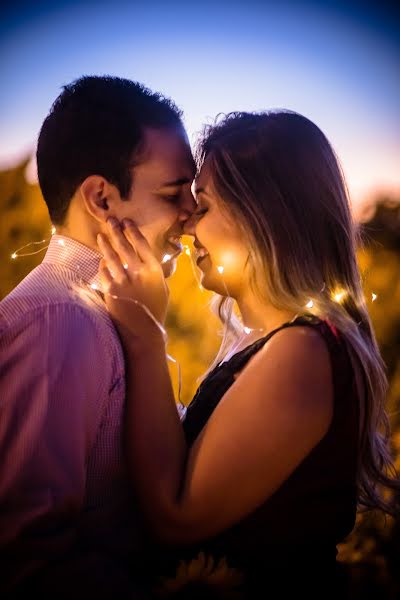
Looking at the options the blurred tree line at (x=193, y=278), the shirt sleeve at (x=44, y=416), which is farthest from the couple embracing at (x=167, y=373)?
the blurred tree line at (x=193, y=278)

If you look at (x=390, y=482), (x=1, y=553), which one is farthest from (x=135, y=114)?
(x=390, y=482)

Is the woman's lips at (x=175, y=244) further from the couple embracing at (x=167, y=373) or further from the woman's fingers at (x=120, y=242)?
the woman's fingers at (x=120, y=242)

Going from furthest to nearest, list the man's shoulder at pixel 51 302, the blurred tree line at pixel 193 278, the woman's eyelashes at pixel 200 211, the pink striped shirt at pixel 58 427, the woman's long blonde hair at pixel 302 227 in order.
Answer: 1. the blurred tree line at pixel 193 278
2. the woman's eyelashes at pixel 200 211
3. the woman's long blonde hair at pixel 302 227
4. the man's shoulder at pixel 51 302
5. the pink striped shirt at pixel 58 427

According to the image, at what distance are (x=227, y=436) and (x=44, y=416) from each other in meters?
0.58

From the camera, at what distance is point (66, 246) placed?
1.86m

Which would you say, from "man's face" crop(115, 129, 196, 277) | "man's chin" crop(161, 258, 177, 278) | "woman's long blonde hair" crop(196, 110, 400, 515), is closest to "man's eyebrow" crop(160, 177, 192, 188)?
"man's face" crop(115, 129, 196, 277)

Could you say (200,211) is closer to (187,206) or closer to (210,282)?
(187,206)

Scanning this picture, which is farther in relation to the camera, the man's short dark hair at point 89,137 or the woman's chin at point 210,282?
the woman's chin at point 210,282

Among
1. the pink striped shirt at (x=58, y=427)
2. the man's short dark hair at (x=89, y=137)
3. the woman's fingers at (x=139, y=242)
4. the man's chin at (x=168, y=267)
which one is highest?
the man's short dark hair at (x=89, y=137)

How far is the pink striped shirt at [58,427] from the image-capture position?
129cm

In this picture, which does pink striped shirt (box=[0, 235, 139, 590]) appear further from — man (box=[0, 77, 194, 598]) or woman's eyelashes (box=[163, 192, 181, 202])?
woman's eyelashes (box=[163, 192, 181, 202])

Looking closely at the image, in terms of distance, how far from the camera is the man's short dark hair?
1930 millimetres

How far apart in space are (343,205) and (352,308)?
1.38 ft

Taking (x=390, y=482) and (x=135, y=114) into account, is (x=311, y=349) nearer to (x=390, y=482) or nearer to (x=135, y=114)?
(x=390, y=482)
